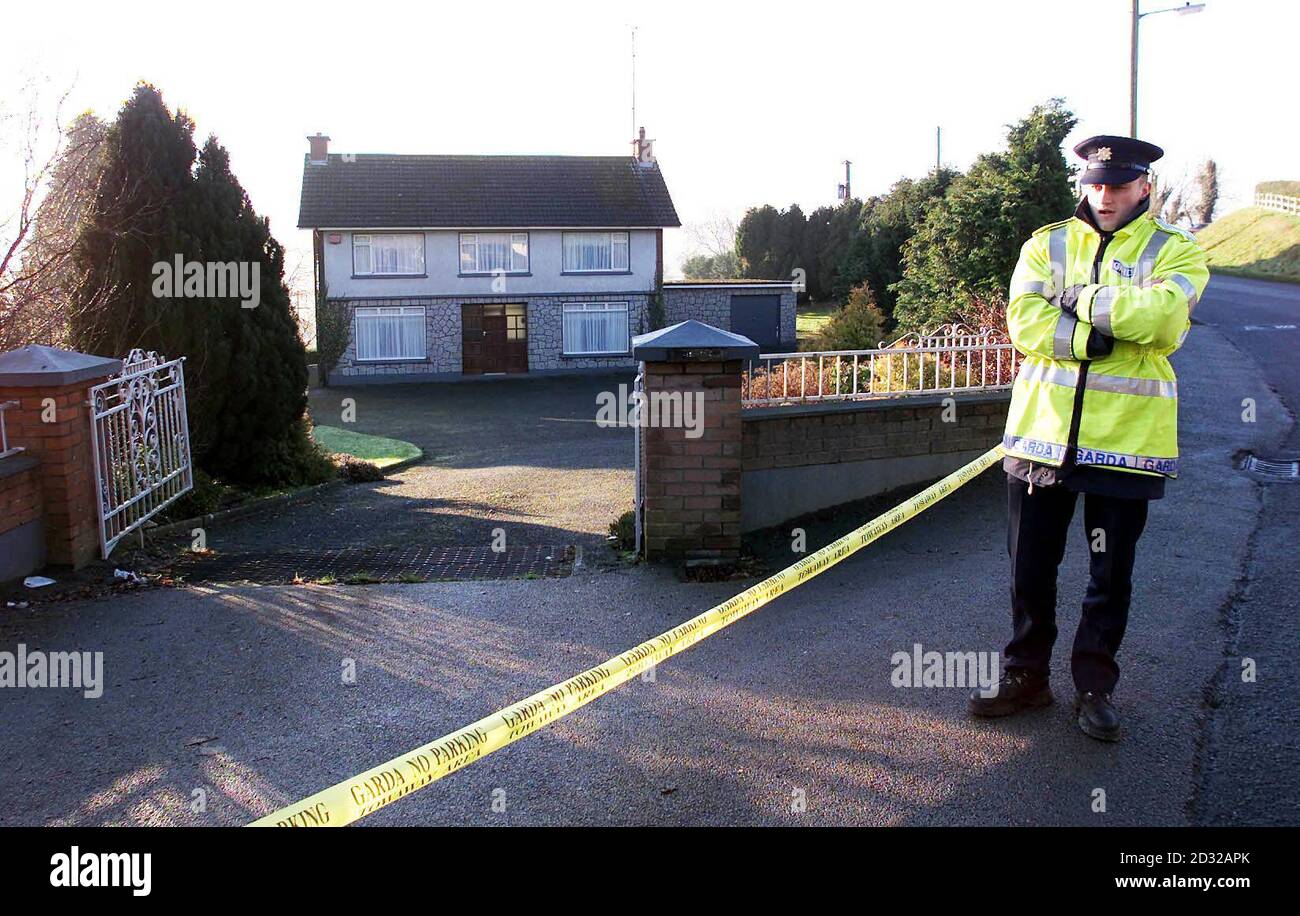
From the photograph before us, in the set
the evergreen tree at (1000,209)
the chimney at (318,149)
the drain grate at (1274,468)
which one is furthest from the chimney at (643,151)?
the drain grate at (1274,468)

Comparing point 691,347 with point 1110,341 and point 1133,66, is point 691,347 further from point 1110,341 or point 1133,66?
point 1133,66

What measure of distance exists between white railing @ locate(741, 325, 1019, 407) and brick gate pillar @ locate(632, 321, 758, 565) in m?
1.09

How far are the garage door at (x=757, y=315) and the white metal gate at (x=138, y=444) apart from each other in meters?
30.6

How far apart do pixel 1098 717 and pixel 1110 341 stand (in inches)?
55.2

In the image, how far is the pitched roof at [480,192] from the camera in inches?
1375

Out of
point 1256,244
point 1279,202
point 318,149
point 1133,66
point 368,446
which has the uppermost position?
point 318,149

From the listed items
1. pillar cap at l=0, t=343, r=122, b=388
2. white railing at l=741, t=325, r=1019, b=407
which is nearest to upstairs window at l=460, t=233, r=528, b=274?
white railing at l=741, t=325, r=1019, b=407

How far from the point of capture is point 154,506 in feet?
30.0

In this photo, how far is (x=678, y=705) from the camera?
187 inches

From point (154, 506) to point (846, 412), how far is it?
5676 mm

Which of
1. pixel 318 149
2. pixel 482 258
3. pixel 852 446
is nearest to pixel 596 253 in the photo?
pixel 482 258

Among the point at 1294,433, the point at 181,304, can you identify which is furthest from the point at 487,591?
the point at 1294,433

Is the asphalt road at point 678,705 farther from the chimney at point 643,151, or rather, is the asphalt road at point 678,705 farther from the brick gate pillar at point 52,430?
the chimney at point 643,151
